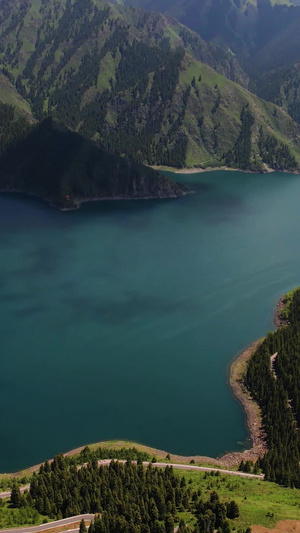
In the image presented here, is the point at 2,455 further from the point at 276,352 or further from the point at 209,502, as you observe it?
the point at 276,352

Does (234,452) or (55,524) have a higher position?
(234,452)

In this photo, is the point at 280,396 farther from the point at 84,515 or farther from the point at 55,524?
the point at 55,524

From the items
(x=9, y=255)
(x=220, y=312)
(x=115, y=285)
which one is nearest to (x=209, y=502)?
(x=220, y=312)

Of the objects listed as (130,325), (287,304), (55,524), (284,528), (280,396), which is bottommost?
(284,528)

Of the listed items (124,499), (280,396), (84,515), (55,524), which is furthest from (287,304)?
(55,524)

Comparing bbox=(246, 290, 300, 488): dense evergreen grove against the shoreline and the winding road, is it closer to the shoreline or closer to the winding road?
the shoreline

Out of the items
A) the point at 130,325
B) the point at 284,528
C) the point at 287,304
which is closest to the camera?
the point at 284,528
